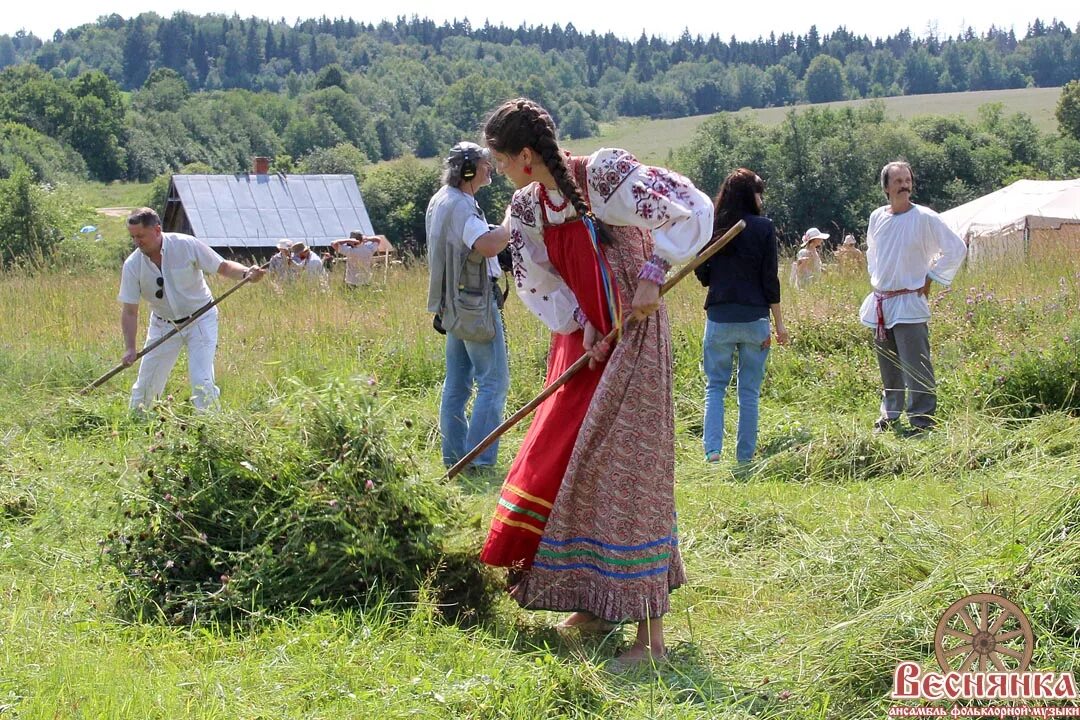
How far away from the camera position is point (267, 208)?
45.5 meters

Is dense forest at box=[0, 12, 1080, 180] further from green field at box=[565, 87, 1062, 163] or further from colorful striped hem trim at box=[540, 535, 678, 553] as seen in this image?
colorful striped hem trim at box=[540, 535, 678, 553]

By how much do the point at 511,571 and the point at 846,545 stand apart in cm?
140

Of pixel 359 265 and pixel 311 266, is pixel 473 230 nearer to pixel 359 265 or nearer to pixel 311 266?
pixel 359 265

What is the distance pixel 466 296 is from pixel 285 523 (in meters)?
2.51

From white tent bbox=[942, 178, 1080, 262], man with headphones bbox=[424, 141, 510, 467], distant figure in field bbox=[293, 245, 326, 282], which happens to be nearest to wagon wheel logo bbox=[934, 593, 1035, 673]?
man with headphones bbox=[424, 141, 510, 467]

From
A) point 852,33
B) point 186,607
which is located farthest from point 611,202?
point 852,33

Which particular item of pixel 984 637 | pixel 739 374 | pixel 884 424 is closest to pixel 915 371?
pixel 884 424

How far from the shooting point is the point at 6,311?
11.0 metres

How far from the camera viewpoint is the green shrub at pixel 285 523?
3.97 m

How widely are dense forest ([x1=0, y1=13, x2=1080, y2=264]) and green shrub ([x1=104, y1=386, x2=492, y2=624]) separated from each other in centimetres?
127

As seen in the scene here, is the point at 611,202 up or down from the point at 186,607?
up

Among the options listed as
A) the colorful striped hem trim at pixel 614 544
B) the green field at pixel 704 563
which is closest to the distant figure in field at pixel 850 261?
the green field at pixel 704 563

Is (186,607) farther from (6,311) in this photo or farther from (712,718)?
(6,311)

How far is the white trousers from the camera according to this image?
24.0 ft
